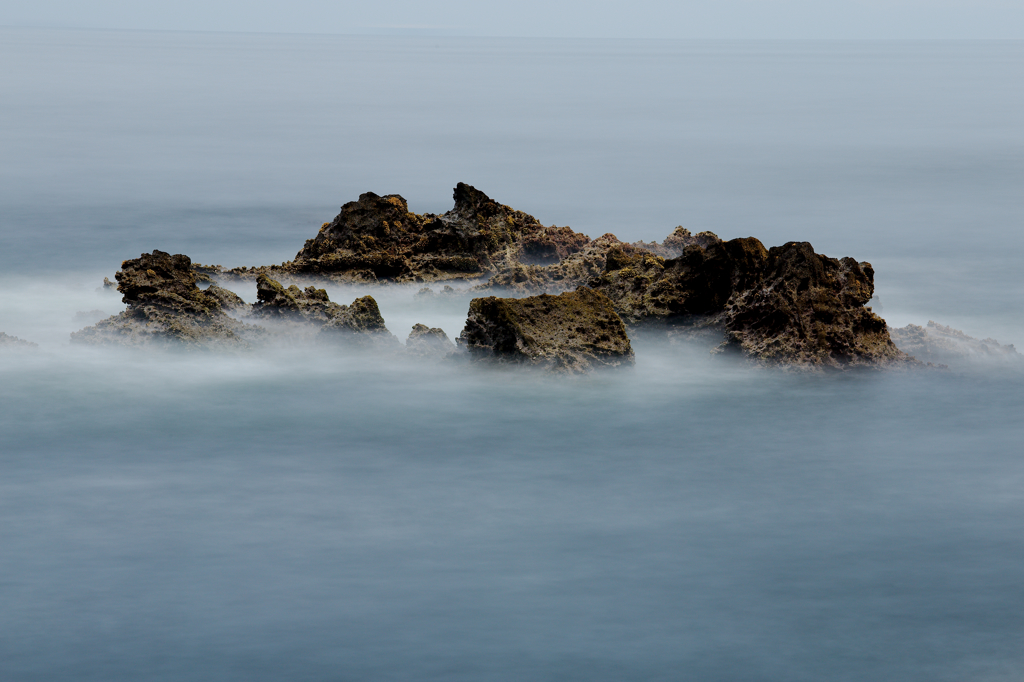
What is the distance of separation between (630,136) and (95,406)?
34.5 m

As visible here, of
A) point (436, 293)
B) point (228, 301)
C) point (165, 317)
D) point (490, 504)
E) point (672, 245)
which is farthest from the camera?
point (672, 245)

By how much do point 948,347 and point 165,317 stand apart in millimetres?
7753

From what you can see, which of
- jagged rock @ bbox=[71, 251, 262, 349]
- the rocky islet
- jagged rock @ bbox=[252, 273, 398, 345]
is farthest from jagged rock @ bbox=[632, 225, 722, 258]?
jagged rock @ bbox=[71, 251, 262, 349]

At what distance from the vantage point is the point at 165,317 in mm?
11758

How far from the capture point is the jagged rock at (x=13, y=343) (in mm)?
12047

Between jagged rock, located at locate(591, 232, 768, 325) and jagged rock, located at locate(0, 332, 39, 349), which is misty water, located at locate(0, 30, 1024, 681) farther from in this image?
jagged rock, located at locate(591, 232, 768, 325)

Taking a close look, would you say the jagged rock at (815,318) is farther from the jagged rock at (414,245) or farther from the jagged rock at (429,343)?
the jagged rock at (414,245)


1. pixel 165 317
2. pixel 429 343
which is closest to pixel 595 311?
pixel 429 343

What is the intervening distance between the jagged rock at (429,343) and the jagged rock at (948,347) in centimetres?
453

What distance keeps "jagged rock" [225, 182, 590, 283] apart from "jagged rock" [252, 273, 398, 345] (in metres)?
2.30

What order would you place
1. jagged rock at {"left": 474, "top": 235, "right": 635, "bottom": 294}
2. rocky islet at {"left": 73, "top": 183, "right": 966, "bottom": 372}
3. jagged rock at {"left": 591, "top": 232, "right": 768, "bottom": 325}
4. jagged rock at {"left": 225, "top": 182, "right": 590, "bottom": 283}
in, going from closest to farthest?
rocky islet at {"left": 73, "top": 183, "right": 966, "bottom": 372} < jagged rock at {"left": 591, "top": 232, "right": 768, "bottom": 325} < jagged rock at {"left": 474, "top": 235, "right": 635, "bottom": 294} < jagged rock at {"left": 225, "top": 182, "right": 590, "bottom": 283}

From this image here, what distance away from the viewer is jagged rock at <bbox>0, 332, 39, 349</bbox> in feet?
39.5

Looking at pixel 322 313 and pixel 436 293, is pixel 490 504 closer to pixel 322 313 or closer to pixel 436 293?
pixel 322 313

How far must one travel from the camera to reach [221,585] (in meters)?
7.20
